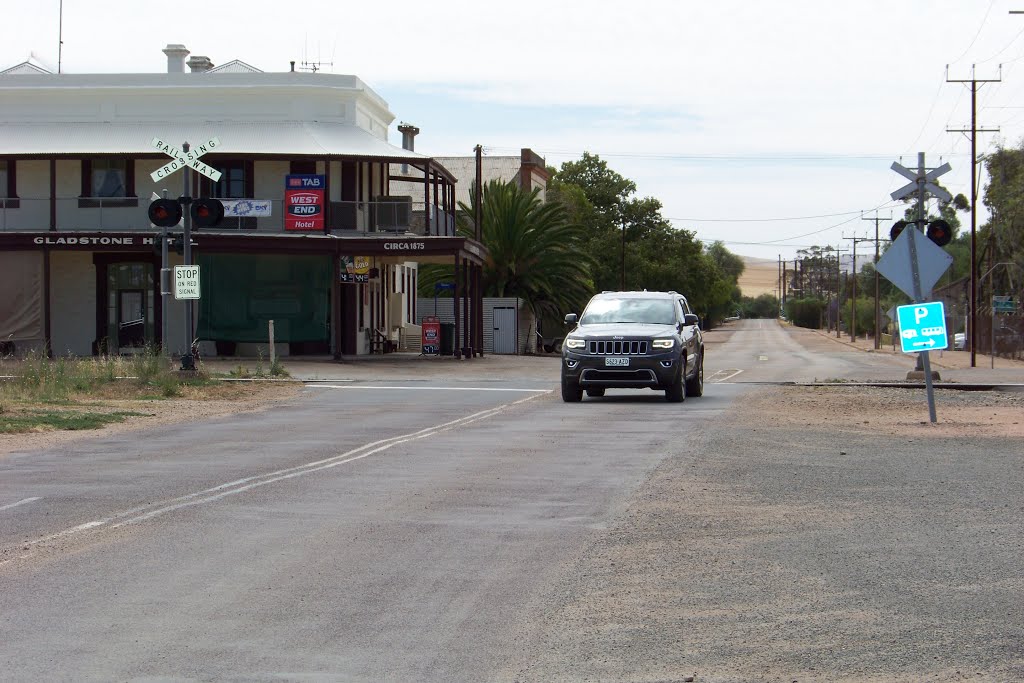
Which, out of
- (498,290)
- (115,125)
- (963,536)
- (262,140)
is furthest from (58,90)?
(963,536)

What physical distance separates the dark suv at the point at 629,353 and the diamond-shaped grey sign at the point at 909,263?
4.72 metres

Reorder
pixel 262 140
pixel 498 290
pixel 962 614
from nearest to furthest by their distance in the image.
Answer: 1. pixel 962 614
2. pixel 262 140
3. pixel 498 290

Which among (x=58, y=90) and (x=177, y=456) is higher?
(x=58, y=90)

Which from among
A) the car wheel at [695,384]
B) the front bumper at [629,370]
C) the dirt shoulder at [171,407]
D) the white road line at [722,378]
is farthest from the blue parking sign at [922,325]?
the white road line at [722,378]

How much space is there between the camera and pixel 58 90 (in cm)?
4425

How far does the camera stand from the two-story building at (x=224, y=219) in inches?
1574

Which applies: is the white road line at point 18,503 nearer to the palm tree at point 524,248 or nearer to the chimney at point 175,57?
the chimney at point 175,57

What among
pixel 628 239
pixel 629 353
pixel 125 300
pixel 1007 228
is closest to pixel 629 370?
pixel 629 353

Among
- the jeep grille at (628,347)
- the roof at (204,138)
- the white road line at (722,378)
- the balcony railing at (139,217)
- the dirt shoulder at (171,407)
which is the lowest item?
the white road line at (722,378)

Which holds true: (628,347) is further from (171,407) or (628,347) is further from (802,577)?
(802,577)

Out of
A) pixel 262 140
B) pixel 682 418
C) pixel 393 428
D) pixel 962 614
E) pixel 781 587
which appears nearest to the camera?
pixel 962 614

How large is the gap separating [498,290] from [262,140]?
581 inches

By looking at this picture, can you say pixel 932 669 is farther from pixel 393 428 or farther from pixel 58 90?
pixel 58 90

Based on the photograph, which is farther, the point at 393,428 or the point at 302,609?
the point at 393,428
